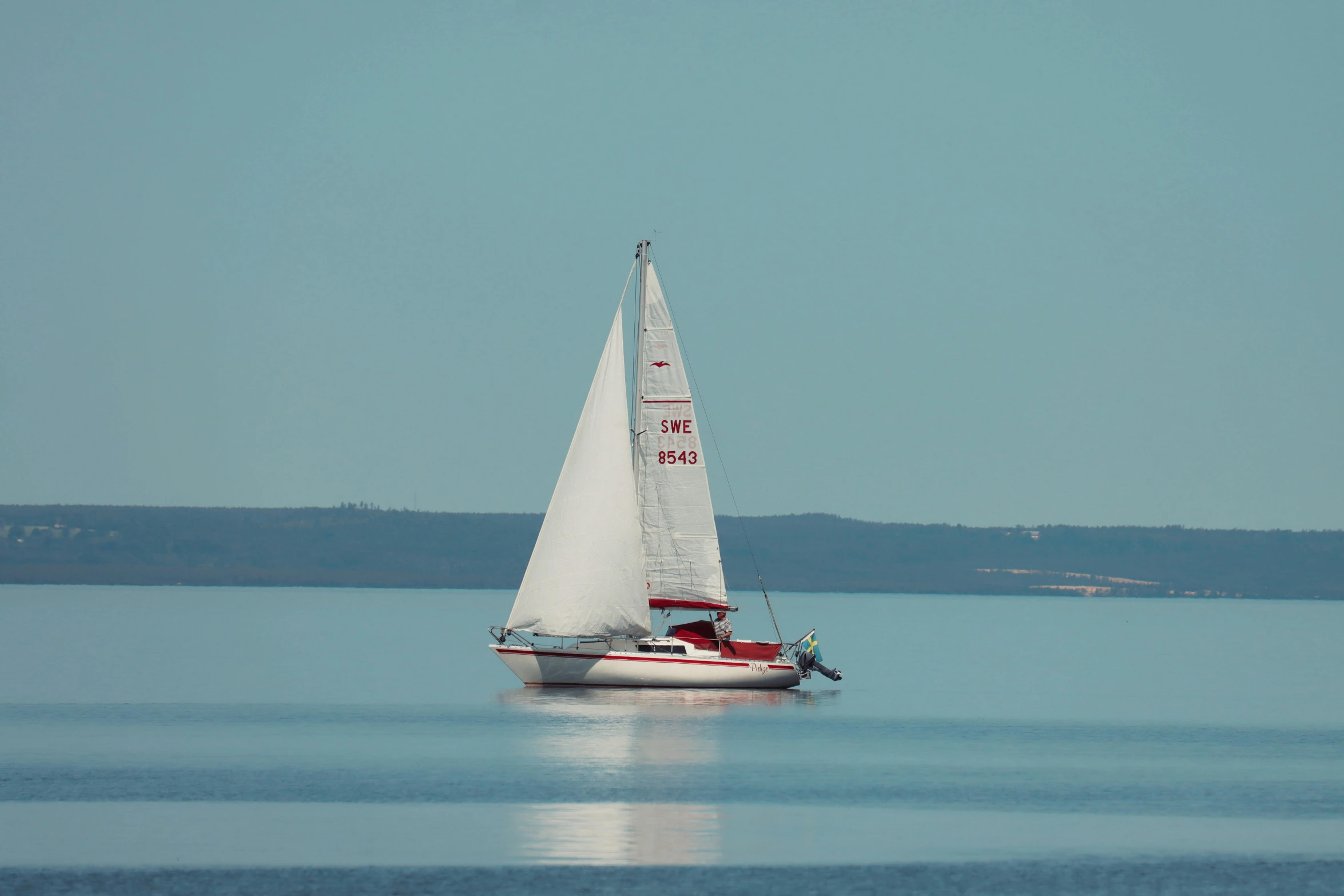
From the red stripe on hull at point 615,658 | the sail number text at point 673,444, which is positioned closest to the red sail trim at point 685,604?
the red stripe on hull at point 615,658

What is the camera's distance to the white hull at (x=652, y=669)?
2365 inches

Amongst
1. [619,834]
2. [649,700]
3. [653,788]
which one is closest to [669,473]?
[649,700]

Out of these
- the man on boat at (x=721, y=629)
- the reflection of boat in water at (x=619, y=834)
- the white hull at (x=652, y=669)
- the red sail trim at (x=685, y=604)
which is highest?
the red sail trim at (x=685, y=604)

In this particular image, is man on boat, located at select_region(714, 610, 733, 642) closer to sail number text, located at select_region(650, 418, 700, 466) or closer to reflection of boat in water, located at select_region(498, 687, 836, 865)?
reflection of boat in water, located at select_region(498, 687, 836, 865)

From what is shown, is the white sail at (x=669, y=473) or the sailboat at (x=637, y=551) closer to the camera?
the sailboat at (x=637, y=551)

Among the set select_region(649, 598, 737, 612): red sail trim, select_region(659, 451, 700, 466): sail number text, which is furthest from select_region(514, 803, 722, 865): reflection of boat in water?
select_region(659, 451, 700, 466): sail number text

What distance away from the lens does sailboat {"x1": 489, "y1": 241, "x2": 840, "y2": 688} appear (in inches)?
2371

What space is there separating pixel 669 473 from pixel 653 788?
24.9 metres

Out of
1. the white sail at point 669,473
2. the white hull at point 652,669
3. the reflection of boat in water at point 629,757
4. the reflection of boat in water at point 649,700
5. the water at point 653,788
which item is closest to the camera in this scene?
the water at point 653,788

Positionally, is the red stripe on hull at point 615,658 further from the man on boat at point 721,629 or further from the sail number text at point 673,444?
the sail number text at point 673,444

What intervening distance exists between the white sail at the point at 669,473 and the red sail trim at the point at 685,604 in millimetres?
66

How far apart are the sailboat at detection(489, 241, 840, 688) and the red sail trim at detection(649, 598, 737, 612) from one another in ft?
0.17

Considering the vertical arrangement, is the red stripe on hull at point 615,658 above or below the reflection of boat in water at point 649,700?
above

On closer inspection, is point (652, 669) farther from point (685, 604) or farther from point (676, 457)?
point (676, 457)
